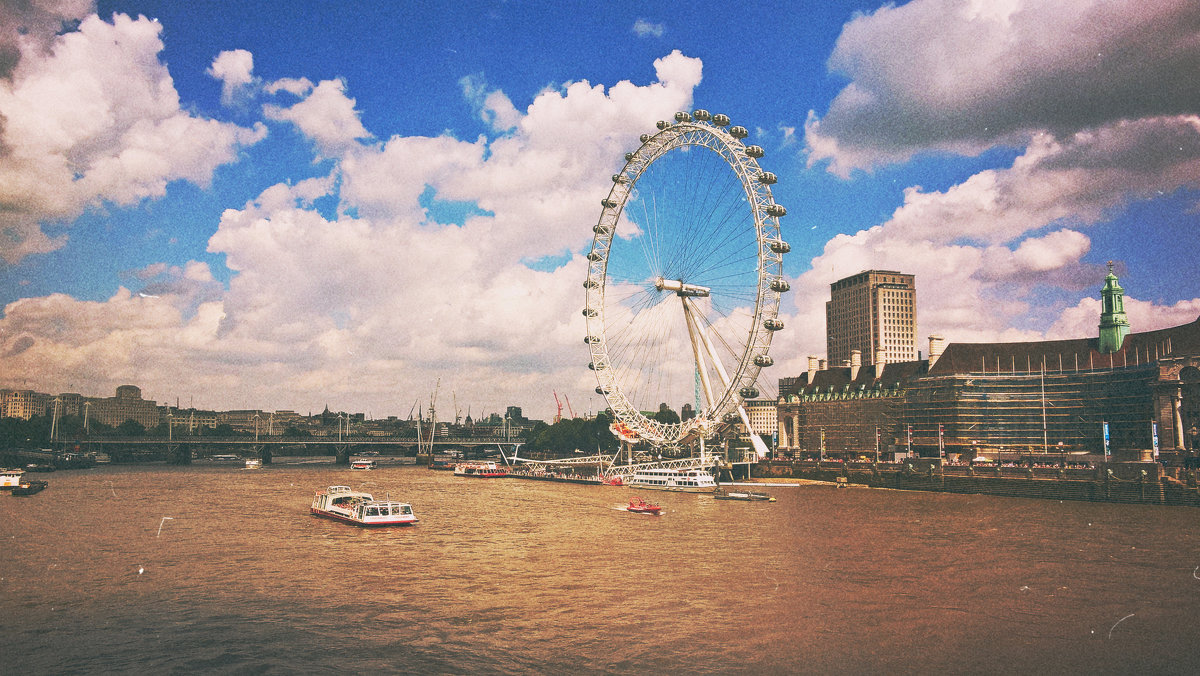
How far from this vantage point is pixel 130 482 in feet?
329

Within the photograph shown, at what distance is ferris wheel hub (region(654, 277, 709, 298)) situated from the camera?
309 ft

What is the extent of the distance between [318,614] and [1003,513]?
54667mm

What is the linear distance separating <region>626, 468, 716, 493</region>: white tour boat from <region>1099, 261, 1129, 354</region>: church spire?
5817 cm

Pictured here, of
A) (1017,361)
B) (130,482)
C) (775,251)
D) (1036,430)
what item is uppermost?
(775,251)

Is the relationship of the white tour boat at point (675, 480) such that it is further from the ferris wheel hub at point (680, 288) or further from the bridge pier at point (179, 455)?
the bridge pier at point (179, 455)

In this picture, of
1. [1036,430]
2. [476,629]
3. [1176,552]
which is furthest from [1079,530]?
[1036,430]

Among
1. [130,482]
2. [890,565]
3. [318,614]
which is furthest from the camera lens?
[130,482]

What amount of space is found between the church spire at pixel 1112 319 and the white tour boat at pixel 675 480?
58.2m

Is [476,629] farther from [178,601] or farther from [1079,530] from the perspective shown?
[1079,530]

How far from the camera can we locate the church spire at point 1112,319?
103938 millimetres

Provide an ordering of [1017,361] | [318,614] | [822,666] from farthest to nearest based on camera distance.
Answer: [1017,361] < [318,614] < [822,666]

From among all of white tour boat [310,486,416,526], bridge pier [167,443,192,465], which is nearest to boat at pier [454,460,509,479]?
white tour boat [310,486,416,526]

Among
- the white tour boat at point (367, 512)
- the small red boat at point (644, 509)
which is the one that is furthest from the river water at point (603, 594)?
the small red boat at point (644, 509)

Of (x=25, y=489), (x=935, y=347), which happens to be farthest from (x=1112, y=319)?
(x=25, y=489)
